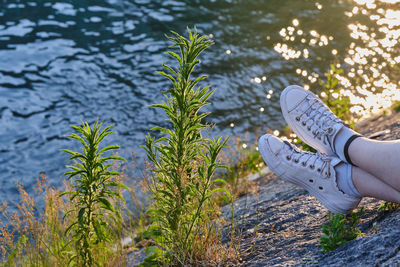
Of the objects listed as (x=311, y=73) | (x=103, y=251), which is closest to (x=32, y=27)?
(x=311, y=73)

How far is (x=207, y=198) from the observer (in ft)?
8.91

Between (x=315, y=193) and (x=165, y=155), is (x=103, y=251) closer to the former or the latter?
(x=165, y=155)

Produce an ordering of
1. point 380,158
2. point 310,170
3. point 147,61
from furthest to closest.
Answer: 1. point 147,61
2. point 310,170
3. point 380,158

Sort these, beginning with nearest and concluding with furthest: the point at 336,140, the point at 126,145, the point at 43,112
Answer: the point at 336,140 → the point at 126,145 → the point at 43,112

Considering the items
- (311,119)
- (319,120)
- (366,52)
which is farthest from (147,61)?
(319,120)

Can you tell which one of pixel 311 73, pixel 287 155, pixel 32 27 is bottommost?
pixel 287 155

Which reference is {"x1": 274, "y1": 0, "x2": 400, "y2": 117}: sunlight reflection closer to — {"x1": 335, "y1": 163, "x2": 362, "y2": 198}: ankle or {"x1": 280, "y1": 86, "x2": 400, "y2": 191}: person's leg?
{"x1": 280, "y1": 86, "x2": 400, "y2": 191}: person's leg

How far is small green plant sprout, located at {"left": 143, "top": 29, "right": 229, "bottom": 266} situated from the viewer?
2.68m

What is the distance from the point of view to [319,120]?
Answer: 138 inches

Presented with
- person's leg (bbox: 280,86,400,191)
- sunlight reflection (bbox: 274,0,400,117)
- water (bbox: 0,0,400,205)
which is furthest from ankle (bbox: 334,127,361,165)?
sunlight reflection (bbox: 274,0,400,117)

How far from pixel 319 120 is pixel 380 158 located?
846mm

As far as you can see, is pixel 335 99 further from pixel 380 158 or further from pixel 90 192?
pixel 90 192

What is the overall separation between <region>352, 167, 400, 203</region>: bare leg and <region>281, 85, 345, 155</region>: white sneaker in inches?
14.0

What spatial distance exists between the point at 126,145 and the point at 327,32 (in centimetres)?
498
